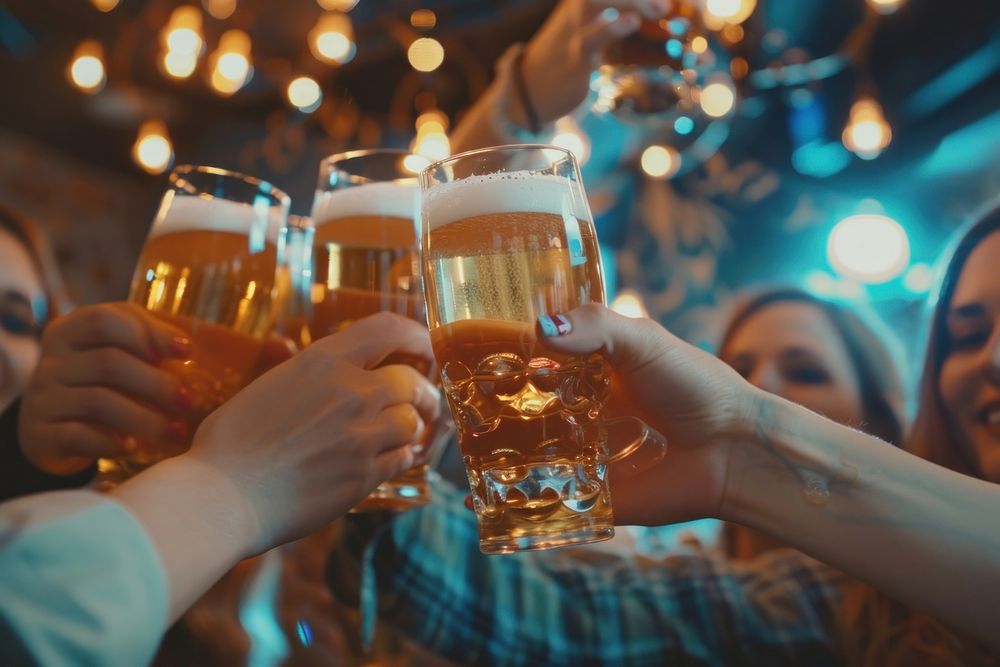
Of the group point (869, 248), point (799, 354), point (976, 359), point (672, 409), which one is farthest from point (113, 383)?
point (869, 248)

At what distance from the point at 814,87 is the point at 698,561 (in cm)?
265

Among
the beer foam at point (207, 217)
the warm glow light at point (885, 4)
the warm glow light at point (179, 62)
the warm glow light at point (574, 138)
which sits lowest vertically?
the beer foam at point (207, 217)

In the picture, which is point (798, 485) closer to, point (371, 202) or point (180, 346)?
point (371, 202)

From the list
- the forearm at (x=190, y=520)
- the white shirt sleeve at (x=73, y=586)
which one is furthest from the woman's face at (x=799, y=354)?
the white shirt sleeve at (x=73, y=586)

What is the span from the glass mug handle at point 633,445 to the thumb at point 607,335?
0.08 meters

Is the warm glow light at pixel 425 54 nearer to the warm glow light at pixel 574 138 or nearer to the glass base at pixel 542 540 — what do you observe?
the warm glow light at pixel 574 138

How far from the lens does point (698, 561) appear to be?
132cm

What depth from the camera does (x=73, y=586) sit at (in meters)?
0.46

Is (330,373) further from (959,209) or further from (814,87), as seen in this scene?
(814,87)

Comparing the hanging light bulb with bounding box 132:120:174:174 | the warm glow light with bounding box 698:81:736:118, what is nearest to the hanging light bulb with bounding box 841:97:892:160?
the warm glow light with bounding box 698:81:736:118

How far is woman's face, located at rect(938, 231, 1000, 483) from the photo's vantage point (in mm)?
1219

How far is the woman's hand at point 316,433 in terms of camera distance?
0.67m

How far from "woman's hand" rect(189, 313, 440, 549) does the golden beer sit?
68mm

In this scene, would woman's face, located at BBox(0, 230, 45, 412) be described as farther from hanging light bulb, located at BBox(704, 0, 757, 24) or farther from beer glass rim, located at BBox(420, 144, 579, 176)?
hanging light bulb, located at BBox(704, 0, 757, 24)
